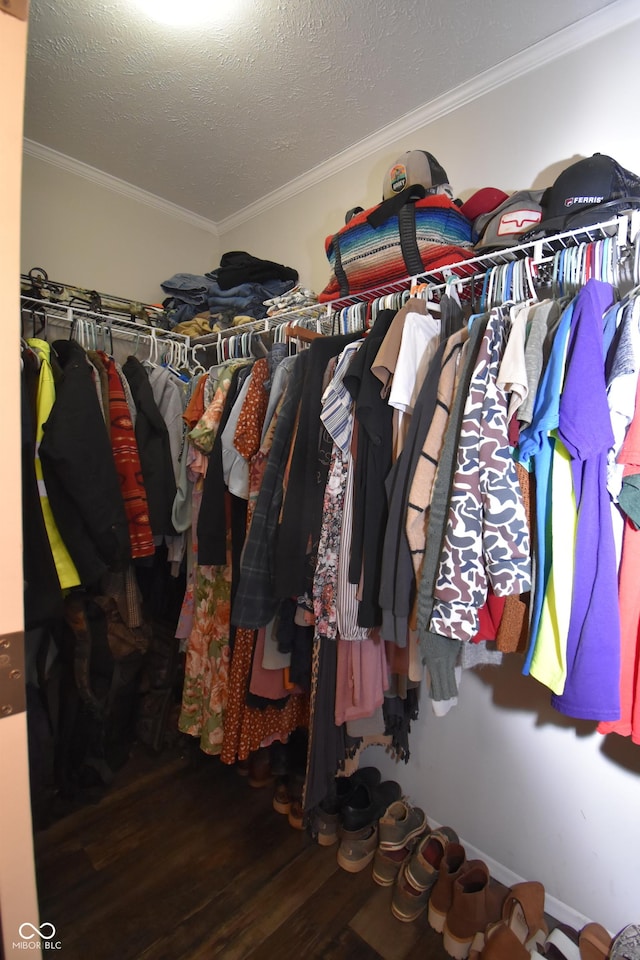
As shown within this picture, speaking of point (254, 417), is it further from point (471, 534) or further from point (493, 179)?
point (493, 179)

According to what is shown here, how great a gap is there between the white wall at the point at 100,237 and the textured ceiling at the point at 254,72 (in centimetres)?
15

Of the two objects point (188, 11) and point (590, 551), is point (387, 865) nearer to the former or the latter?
point (590, 551)

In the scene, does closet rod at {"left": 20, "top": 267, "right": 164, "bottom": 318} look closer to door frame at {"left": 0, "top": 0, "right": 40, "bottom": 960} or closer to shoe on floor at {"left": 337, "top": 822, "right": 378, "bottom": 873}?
door frame at {"left": 0, "top": 0, "right": 40, "bottom": 960}

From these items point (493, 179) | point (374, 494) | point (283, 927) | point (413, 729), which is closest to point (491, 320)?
point (374, 494)

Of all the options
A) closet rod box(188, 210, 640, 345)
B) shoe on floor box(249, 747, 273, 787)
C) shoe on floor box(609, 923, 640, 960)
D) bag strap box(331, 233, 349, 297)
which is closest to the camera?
closet rod box(188, 210, 640, 345)

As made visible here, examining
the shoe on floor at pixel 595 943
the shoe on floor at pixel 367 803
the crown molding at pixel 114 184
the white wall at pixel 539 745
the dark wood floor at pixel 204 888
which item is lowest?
the dark wood floor at pixel 204 888

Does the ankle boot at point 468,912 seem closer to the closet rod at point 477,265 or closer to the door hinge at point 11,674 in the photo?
the door hinge at point 11,674

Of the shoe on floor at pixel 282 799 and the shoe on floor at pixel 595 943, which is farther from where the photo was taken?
the shoe on floor at pixel 282 799

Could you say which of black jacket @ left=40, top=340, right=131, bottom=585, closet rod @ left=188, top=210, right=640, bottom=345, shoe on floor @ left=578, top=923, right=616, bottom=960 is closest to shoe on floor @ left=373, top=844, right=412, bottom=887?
shoe on floor @ left=578, top=923, right=616, bottom=960

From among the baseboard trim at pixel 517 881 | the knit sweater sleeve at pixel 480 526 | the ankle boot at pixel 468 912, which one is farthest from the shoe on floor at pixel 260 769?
the knit sweater sleeve at pixel 480 526

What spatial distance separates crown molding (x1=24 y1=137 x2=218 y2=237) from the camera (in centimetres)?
190

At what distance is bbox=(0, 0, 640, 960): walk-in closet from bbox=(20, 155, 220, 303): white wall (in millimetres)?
18

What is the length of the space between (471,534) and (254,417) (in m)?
0.77

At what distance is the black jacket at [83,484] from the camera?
1240 mm
